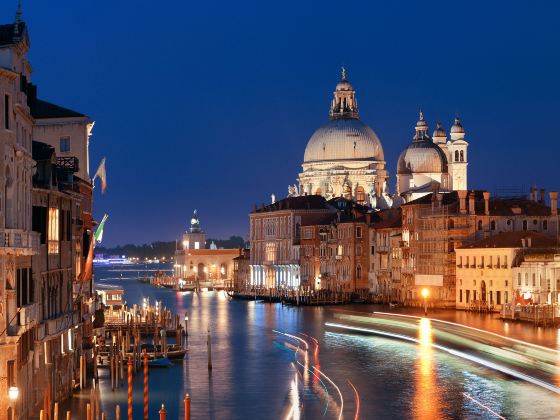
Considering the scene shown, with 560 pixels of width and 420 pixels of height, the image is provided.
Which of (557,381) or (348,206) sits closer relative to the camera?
(557,381)

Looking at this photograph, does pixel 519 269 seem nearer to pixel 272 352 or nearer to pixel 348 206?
pixel 272 352

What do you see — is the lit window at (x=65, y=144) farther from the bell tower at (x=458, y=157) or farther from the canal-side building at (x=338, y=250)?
the bell tower at (x=458, y=157)

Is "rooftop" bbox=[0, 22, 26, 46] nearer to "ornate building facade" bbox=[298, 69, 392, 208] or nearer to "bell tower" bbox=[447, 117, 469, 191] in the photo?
"bell tower" bbox=[447, 117, 469, 191]

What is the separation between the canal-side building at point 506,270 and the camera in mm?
56031

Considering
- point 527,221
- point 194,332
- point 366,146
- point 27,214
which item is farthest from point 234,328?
point 366,146

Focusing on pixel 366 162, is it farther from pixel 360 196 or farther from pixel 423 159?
pixel 423 159

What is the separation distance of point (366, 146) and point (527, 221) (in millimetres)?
48045

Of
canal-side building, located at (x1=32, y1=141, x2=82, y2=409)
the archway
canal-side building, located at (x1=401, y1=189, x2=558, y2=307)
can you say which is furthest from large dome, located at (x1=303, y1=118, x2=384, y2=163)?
the archway

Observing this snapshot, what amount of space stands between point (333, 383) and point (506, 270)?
2667 centimetres

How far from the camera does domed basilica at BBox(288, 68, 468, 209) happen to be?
341 feet

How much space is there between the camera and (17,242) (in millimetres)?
19484

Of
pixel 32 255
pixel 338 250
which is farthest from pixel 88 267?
pixel 338 250

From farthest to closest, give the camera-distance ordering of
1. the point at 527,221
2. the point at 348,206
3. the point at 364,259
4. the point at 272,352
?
the point at 348,206
the point at 364,259
the point at 527,221
the point at 272,352

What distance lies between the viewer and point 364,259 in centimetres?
8638
